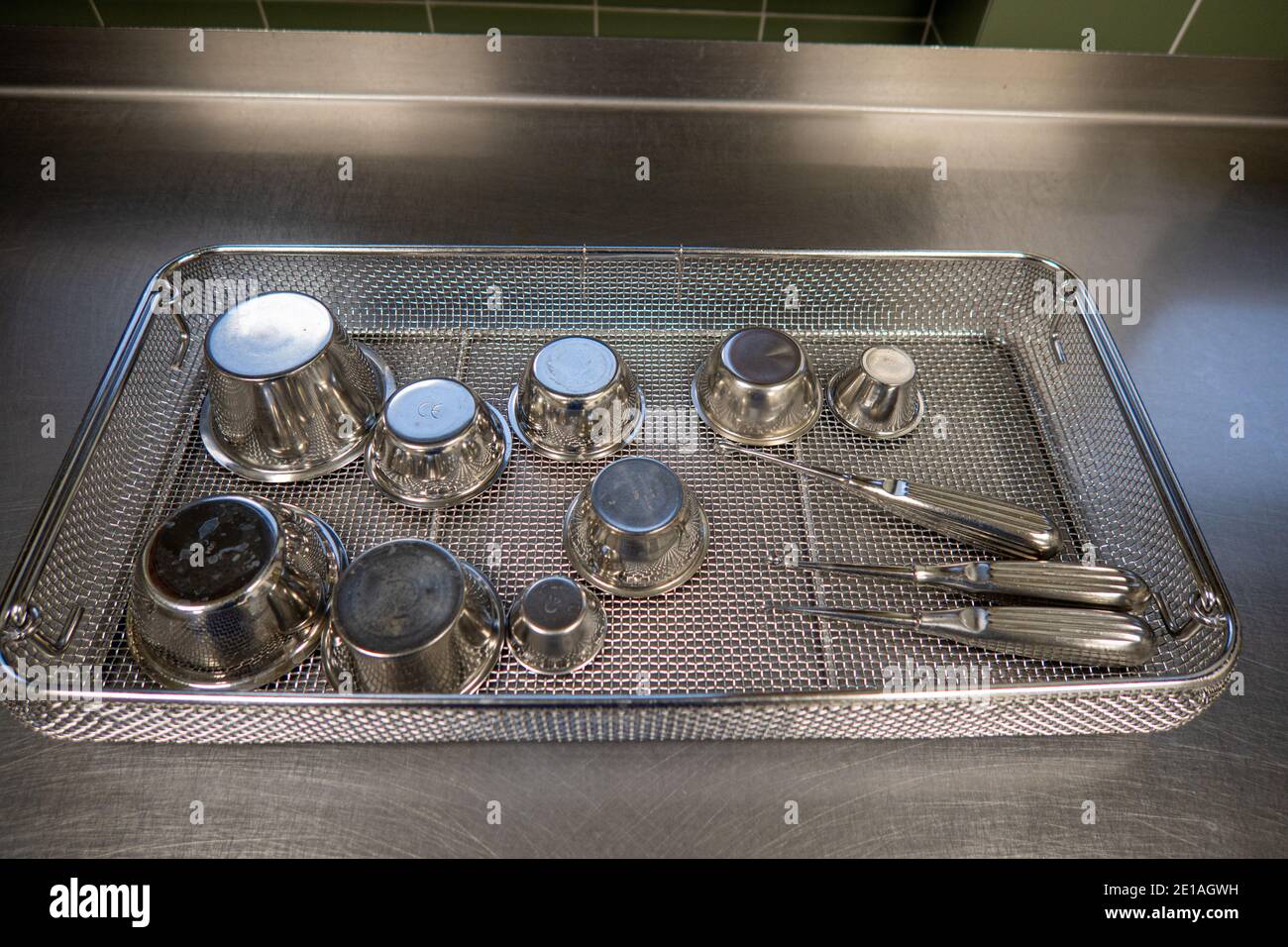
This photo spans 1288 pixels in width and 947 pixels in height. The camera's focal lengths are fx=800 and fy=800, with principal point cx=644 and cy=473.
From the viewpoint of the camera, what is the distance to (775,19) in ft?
4.32

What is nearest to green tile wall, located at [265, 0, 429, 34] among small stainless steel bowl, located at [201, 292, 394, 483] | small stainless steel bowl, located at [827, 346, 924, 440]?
small stainless steel bowl, located at [201, 292, 394, 483]

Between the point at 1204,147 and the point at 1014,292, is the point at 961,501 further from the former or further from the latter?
the point at 1204,147

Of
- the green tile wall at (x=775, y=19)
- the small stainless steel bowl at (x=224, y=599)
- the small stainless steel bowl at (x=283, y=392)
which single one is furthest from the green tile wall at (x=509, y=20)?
the small stainless steel bowl at (x=224, y=599)

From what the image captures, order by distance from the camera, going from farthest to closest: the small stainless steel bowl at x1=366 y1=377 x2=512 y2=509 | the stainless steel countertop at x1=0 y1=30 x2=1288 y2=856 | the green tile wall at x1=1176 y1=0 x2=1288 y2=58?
1. the green tile wall at x1=1176 y1=0 x2=1288 y2=58
2. the stainless steel countertop at x1=0 y1=30 x2=1288 y2=856
3. the small stainless steel bowl at x1=366 y1=377 x2=512 y2=509

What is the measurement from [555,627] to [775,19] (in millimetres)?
1116

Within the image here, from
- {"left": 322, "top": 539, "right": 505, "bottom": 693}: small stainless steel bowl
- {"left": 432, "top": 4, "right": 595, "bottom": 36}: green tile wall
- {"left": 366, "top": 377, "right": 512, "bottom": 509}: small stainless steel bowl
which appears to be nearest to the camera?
{"left": 322, "top": 539, "right": 505, "bottom": 693}: small stainless steel bowl

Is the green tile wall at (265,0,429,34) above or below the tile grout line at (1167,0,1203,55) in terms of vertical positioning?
below

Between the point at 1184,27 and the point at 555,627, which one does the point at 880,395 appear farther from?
the point at 1184,27

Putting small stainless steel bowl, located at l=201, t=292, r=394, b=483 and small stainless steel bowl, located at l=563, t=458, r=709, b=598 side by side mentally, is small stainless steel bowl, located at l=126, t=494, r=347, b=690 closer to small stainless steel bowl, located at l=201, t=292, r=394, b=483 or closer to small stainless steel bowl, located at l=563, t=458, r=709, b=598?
small stainless steel bowl, located at l=201, t=292, r=394, b=483

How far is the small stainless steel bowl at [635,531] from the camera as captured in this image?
0.74m

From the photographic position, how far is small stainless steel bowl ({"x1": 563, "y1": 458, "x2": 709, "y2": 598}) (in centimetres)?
74

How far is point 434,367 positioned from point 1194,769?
0.87 m

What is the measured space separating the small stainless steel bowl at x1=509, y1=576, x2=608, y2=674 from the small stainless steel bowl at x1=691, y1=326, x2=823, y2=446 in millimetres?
268

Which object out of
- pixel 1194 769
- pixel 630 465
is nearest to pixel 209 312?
pixel 630 465
